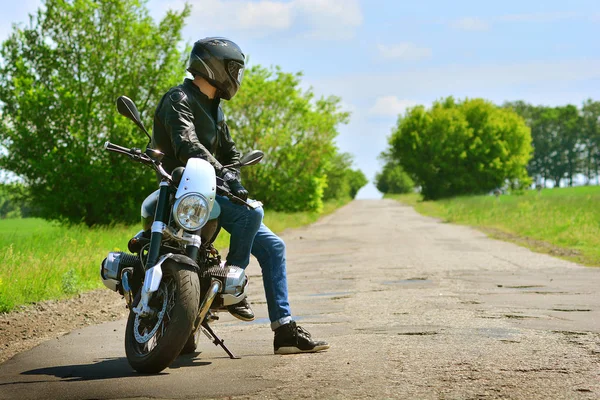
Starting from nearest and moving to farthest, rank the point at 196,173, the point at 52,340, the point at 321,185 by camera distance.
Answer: the point at 196,173 < the point at 52,340 < the point at 321,185

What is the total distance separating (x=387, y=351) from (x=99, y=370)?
1.89 m

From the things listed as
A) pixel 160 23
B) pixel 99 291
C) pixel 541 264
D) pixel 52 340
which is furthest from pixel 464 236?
pixel 52 340

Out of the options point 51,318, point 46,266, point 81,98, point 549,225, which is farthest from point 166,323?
point 81,98

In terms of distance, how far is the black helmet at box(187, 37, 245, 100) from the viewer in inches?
221

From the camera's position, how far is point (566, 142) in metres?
121

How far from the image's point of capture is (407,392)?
4.25 meters

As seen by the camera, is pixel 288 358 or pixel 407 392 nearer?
pixel 407 392

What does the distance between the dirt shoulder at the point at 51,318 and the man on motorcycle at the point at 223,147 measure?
6.30 ft

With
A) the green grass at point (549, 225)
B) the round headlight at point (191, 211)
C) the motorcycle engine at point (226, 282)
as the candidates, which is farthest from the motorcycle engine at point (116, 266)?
the green grass at point (549, 225)

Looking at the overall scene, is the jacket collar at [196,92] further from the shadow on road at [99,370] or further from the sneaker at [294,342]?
the shadow on road at [99,370]

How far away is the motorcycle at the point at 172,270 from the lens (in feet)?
15.9

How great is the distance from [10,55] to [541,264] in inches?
743

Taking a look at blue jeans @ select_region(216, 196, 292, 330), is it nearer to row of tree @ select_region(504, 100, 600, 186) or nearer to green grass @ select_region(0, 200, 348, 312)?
green grass @ select_region(0, 200, 348, 312)

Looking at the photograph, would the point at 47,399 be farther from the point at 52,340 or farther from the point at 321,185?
the point at 321,185
